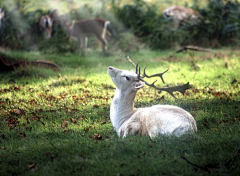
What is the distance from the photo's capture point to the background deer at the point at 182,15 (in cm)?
1674

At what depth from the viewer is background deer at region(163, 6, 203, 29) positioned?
16741mm

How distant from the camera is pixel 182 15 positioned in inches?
680

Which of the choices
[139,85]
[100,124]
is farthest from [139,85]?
[100,124]

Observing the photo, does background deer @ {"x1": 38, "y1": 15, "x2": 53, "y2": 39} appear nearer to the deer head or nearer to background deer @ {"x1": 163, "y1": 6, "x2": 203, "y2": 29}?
background deer @ {"x1": 163, "y1": 6, "x2": 203, "y2": 29}

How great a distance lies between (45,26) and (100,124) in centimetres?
1001

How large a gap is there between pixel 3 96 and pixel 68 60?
4628 millimetres

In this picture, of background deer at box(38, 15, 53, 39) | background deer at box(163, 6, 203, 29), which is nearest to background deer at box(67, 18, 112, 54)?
background deer at box(38, 15, 53, 39)

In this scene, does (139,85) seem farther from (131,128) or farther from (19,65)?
(19,65)

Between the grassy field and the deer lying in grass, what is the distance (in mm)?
178

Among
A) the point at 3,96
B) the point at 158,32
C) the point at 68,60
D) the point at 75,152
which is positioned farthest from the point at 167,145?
the point at 158,32

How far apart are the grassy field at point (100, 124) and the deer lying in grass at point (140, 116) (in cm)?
18

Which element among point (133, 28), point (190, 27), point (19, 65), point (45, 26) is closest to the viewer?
point (19, 65)

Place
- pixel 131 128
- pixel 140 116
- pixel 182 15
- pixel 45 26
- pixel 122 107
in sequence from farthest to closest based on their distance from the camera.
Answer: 1. pixel 182 15
2. pixel 45 26
3. pixel 122 107
4. pixel 140 116
5. pixel 131 128

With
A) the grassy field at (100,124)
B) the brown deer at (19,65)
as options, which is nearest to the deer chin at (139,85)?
the grassy field at (100,124)
